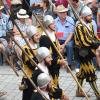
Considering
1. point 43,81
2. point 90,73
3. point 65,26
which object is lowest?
point 90,73

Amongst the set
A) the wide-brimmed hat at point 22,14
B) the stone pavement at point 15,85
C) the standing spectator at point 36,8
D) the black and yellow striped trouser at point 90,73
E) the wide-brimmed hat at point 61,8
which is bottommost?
the stone pavement at point 15,85

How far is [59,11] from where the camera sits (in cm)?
1275

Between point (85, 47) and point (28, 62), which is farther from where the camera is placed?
point (85, 47)

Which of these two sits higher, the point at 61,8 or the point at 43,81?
the point at 43,81

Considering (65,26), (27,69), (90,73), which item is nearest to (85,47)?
(90,73)

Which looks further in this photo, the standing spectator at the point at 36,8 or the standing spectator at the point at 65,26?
the standing spectator at the point at 36,8

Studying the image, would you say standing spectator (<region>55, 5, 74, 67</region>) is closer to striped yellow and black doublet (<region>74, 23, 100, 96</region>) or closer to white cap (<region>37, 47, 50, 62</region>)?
striped yellow and black doublet (<region>74, 23, 100, 96</region>)

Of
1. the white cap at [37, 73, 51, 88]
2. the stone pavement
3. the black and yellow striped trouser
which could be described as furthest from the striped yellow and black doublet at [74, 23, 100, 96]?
the white cap at [37, 73, 51, 88]

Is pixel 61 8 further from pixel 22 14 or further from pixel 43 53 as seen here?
pixel 43 53

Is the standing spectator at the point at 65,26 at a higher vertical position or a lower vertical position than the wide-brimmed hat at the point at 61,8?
lower

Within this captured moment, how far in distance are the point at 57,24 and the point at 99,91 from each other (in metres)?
2.79

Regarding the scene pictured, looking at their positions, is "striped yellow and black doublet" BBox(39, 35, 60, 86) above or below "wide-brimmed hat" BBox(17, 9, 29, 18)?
above

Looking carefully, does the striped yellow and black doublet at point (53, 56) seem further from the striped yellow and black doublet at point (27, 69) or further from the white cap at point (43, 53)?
the white cap at point (43, 53)

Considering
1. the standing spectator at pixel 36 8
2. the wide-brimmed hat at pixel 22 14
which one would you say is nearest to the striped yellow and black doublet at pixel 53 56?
the wide-brimmed hat at pixel 22 14
